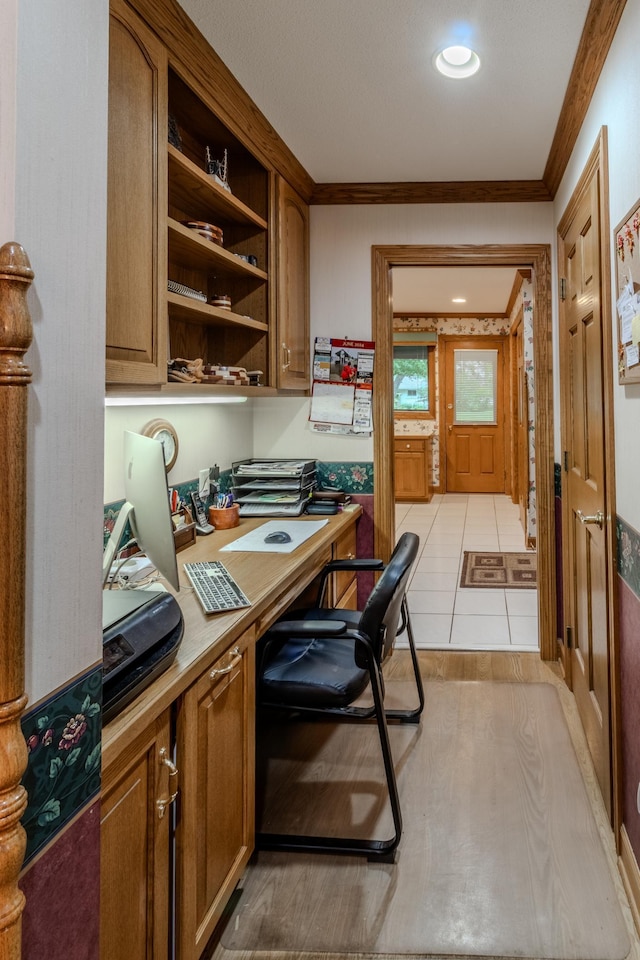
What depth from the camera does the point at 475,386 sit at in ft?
28.4

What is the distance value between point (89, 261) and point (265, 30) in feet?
4.66

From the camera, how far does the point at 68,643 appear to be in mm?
860

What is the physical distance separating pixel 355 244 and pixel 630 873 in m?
2.80

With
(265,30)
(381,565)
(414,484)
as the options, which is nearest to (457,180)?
(265,30)

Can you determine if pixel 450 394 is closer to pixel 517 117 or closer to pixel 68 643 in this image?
pixel 517 117

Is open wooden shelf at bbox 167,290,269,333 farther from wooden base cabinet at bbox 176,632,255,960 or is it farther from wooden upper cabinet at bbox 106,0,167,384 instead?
wooden base cabinet at bbox 176,632,255,960

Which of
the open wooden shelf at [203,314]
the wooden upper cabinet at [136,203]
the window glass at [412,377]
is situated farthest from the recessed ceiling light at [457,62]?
the window glass at [412,377]

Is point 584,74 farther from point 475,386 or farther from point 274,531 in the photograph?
point 475,386

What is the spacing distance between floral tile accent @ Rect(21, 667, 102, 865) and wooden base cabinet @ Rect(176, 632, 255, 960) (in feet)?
1.09

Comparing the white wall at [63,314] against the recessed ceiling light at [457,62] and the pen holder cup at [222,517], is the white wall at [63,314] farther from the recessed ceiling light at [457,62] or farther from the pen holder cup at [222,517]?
the pen holder cup at [222,517]

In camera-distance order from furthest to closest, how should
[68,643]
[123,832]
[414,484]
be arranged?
[414,484] < [123,832] < [68,643]

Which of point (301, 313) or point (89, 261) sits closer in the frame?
point (89, 261)

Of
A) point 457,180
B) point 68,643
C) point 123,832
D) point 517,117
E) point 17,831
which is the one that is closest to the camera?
point 17,831

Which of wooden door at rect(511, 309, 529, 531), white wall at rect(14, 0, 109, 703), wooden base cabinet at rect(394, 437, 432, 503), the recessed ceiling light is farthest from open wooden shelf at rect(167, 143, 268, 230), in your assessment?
wooden base cabinet at rect(394, 437, 432, 503)
